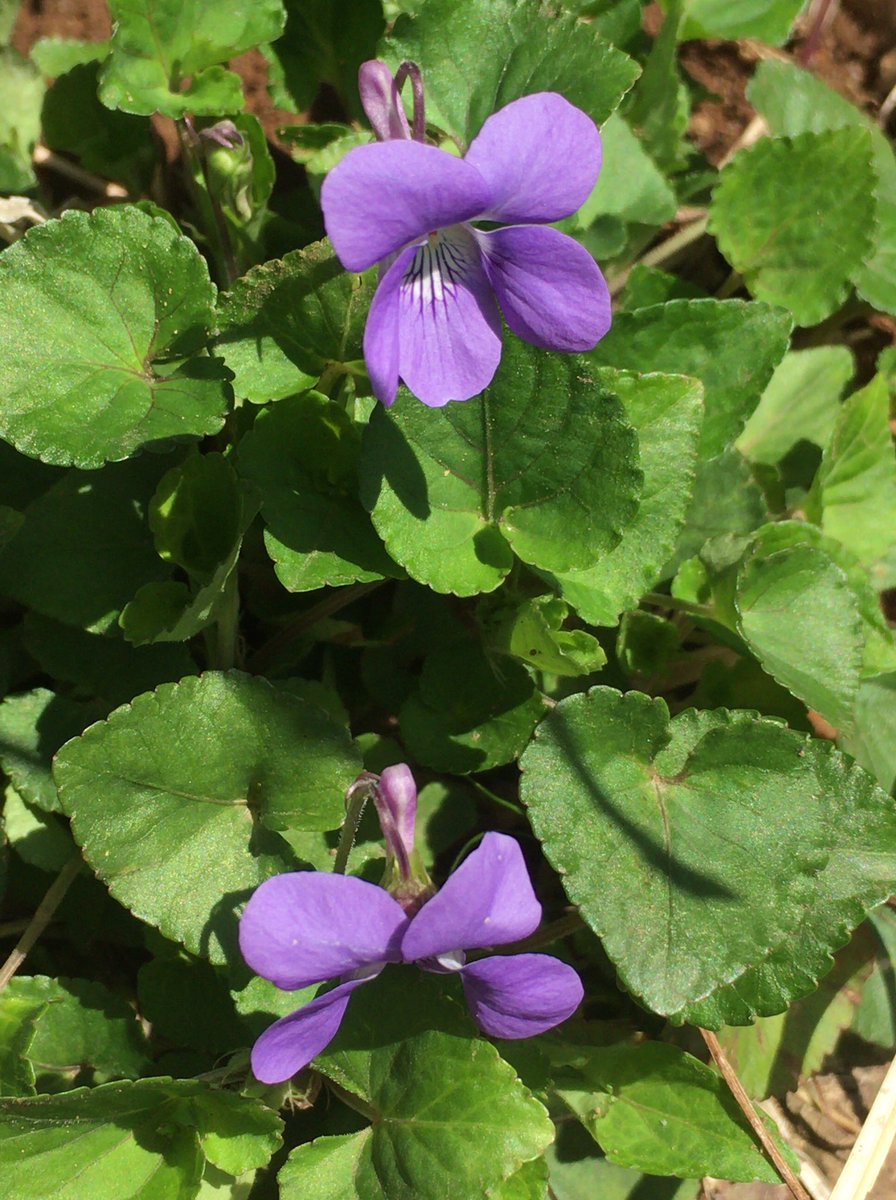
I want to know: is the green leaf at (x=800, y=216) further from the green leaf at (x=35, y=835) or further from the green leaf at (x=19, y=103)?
the green leaf at (x=35, y=835)

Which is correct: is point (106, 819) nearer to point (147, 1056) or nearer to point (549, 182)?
point (147, 1056)

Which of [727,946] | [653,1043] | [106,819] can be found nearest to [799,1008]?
[653,1043]

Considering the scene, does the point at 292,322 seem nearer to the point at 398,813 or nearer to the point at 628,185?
the point at 398,813

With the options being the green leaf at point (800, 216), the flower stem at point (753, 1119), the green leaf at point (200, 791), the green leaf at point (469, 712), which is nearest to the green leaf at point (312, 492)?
the green leaf at point (200, 791)

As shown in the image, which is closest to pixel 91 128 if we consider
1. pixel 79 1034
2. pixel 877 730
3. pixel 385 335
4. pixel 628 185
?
pixel 628 185

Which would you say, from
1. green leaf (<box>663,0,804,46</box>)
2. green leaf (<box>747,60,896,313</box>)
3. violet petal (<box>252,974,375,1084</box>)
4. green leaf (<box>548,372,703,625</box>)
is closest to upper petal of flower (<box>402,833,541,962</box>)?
violet petal (<box>252,974,375,1084</box>)
